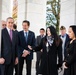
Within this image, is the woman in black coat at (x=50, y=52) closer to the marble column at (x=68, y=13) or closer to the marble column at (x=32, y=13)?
the marble column at (x=68, y=13)

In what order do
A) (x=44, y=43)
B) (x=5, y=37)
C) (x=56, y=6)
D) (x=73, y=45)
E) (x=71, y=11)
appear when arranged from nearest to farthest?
(x=73, y=45) → (x=5, y=37) → (x=44, y=43) → (x=71, y=11) → (x=56, y=6)

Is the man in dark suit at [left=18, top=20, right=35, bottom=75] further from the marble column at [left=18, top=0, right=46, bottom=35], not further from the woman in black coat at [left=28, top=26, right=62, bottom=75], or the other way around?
the marble column at [left=18, top=0, right=46, bottom=35]

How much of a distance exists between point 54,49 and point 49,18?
2324cm

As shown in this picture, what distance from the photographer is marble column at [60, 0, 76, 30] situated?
40.7ft

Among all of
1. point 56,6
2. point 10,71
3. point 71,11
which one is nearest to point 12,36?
point 10,71

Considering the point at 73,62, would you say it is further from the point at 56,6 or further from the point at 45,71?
the point at 56,6

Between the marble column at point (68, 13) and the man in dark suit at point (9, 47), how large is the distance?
6056mm

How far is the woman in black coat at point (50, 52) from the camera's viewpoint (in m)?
7.07

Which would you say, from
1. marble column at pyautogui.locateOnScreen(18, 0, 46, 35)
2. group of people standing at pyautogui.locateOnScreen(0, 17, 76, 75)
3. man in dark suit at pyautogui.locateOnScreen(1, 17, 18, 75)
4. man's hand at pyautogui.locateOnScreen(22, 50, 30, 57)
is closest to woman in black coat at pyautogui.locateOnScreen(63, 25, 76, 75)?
group of people standing at pyautogui.locateOnScreen(0, 17, 76, 75)

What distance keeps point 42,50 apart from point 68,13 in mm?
5752

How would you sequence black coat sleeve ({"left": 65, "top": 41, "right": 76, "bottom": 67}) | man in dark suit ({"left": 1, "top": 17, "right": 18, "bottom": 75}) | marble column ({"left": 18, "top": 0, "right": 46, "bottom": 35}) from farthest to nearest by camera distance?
marble column ({"left": 18, "top": 0, "right": 46, "bottom": 35}), man in dark suit ({"left": 1, "top": 17, "right": 18, "bottom": 75}), black coat sleeve ({"left": 65, "top": 41, "right": 76, "bottom": 67})

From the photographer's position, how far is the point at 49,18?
99.2 ft

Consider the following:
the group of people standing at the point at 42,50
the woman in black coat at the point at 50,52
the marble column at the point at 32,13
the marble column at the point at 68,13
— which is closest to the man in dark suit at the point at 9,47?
the group of people standing at the point at 42,50

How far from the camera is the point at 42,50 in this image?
739cm
